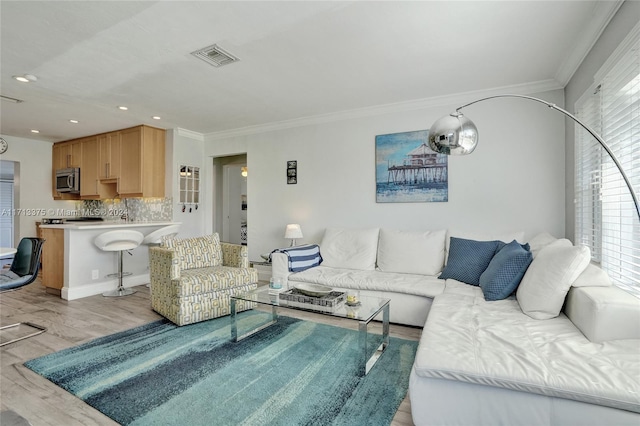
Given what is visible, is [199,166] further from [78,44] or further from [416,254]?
[416,254]

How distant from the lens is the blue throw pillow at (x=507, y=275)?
2443 millimetres

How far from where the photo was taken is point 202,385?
2.03m

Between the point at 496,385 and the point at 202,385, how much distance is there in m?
1.64

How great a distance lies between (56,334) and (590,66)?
498 cm

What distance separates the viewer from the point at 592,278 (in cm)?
195

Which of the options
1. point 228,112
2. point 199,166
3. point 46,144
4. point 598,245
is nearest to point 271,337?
point 598,245

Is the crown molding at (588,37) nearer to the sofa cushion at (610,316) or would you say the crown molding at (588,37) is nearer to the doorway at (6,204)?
the sofa cushion at (610,316)

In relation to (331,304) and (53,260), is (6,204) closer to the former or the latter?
(53,260)

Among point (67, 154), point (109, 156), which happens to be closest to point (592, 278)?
point (109, 156)

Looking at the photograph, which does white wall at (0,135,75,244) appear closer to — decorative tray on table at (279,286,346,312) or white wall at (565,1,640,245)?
decorative tray on table at (279,286,346,312)

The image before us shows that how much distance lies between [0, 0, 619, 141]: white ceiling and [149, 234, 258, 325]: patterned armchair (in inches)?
68.7

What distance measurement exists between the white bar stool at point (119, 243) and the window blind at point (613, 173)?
4.80 m

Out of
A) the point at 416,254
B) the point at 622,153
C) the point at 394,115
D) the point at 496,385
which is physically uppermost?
the point at 394,115

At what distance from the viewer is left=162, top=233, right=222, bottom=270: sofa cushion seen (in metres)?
3.51
